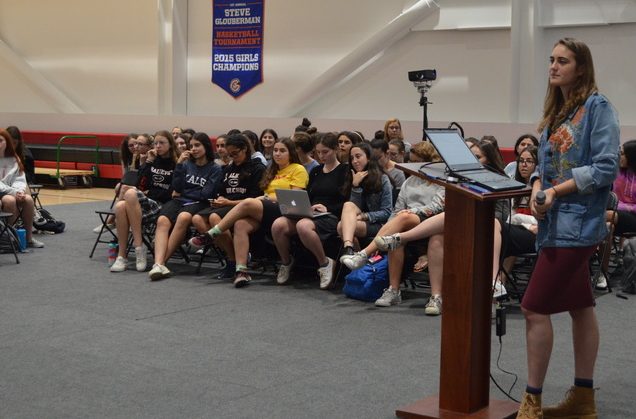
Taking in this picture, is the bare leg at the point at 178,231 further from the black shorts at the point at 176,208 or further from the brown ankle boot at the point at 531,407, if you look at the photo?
the brown ankle boot at the point at 531,407

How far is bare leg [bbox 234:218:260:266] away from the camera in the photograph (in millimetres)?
7070

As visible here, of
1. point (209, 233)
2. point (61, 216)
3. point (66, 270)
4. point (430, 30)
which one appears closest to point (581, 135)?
point (209, 233)

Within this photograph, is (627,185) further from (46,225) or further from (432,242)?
(46,225)

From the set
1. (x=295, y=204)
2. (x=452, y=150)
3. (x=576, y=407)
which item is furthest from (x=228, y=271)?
(x=576, y=407)

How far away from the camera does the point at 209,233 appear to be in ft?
23.5

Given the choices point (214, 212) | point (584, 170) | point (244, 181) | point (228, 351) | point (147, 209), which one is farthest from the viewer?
point (147, 209)

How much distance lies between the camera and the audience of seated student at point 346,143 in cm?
759

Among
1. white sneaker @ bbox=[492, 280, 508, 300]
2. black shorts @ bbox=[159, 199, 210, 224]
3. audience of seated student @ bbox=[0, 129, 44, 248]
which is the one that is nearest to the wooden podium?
white sneaker @ bbox=[492, 280, 508, 300]

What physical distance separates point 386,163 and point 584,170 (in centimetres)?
414

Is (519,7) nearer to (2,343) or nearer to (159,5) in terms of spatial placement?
(159,5)

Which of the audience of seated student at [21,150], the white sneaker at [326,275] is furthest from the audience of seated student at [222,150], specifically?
the audience of seated student at [21,150]

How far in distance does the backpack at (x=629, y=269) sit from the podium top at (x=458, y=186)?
3449mm

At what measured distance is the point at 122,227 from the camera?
301 inches

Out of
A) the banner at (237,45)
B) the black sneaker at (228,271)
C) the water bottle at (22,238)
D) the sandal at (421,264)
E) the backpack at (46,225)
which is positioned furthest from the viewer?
the banner at (237,45)
